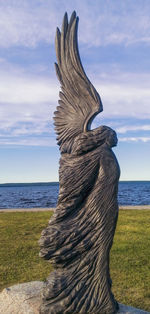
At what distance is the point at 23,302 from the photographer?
396 centimetres

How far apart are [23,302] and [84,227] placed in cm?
126

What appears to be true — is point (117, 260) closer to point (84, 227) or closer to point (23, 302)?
point (23, 302)

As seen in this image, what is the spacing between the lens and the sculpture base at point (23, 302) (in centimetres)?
382

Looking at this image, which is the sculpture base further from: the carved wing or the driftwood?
the carved wing

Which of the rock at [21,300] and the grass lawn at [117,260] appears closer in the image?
the rock at [21,300]

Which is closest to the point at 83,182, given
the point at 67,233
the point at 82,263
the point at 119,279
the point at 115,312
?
the point at 67,233

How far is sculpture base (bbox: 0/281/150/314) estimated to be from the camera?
12.5ft

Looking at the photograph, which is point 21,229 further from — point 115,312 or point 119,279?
point 115,312

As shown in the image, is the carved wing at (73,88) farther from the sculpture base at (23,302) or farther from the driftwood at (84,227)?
the sculpture base at (23,302)

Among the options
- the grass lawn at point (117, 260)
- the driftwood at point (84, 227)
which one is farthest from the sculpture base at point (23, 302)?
the grass lawn at point (117, 260)

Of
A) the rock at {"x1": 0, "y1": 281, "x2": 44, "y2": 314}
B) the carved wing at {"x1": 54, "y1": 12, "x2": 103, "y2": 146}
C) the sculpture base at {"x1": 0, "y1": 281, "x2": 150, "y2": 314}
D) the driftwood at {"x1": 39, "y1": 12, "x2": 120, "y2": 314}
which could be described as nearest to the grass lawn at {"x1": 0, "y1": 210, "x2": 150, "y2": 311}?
the sculpture base at {"x1": 0, "y1": 281, "x2": 150, "y2": 314}

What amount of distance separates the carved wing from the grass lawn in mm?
3324

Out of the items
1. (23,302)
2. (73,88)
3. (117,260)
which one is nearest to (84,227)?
(23,302)

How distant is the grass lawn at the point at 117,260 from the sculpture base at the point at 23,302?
5.25 feet
